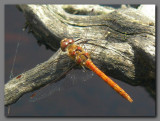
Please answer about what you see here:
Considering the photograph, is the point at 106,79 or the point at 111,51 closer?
the point at 106,79

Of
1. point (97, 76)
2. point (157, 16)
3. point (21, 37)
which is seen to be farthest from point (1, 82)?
point (157, 16)

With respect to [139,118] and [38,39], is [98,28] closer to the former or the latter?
[38,39]

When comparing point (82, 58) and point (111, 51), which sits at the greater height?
point (111, 51)

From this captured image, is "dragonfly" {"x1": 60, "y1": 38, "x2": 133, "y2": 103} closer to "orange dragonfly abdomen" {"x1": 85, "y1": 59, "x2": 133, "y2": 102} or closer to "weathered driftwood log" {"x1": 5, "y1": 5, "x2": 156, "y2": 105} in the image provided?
"orange dragonfly abdomen" {"x1": 85, "y1": 59, "x2": 133, "y2": 102}

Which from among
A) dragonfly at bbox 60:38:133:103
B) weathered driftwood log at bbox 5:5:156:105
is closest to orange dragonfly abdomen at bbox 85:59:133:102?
dragonfly at bbox 60:38:133:103

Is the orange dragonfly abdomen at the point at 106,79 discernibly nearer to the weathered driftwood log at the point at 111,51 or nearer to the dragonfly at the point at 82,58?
the dragonfly at the point at 82,58

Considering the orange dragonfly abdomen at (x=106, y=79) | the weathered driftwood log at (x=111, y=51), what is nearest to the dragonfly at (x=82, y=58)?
the orange dragonfly abdomen at (x=106, y=79)
